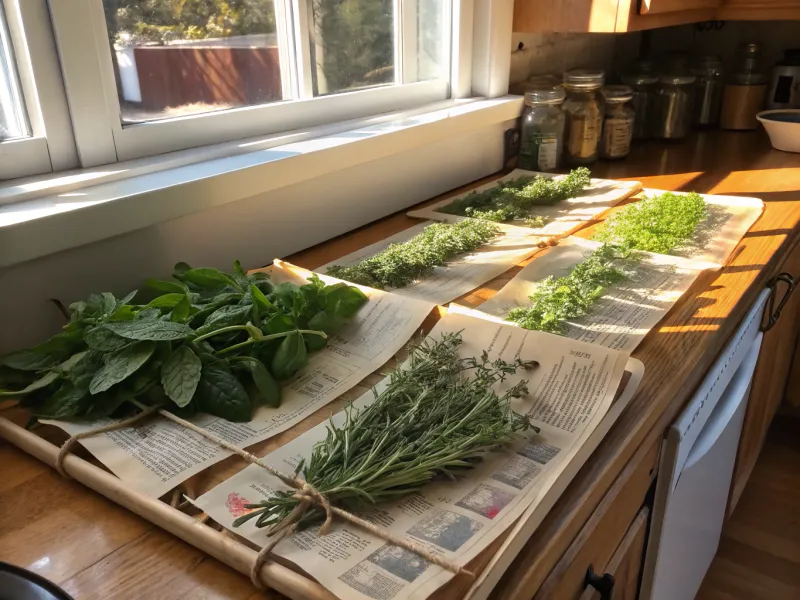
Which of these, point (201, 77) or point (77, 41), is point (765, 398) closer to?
point (201, 77)

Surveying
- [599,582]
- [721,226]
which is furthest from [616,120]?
[599,582]

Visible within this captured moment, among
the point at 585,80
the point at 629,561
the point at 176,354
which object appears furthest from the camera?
the point at 585,80

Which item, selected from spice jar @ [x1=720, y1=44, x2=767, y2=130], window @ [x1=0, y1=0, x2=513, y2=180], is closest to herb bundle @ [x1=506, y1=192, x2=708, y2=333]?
window @ [x1=0, y1=0, x2=513, y2=180]

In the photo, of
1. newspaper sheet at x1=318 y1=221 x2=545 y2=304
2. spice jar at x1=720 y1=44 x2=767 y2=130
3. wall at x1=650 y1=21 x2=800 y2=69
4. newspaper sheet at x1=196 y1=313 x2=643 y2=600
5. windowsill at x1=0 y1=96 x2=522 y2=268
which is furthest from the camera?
wall at x1=650 y1=21 x2=800 y2=69

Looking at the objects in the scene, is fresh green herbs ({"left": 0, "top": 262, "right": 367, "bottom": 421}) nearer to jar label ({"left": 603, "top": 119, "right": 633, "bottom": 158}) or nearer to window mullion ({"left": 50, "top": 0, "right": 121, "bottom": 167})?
window mullion ({"left": 50, "top": 0, "right": 121, "bottom": 167})

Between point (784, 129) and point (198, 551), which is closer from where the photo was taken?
point (198, 551)

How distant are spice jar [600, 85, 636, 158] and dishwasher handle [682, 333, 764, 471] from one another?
694mm

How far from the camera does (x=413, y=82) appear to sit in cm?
160

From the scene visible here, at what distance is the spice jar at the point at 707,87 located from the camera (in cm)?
217

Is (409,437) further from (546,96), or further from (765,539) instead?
(765,539)

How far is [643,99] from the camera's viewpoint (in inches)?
80.6

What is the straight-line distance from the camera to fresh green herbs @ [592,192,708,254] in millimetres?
1183

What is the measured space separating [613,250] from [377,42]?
73cm

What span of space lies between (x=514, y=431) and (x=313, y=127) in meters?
0.86
